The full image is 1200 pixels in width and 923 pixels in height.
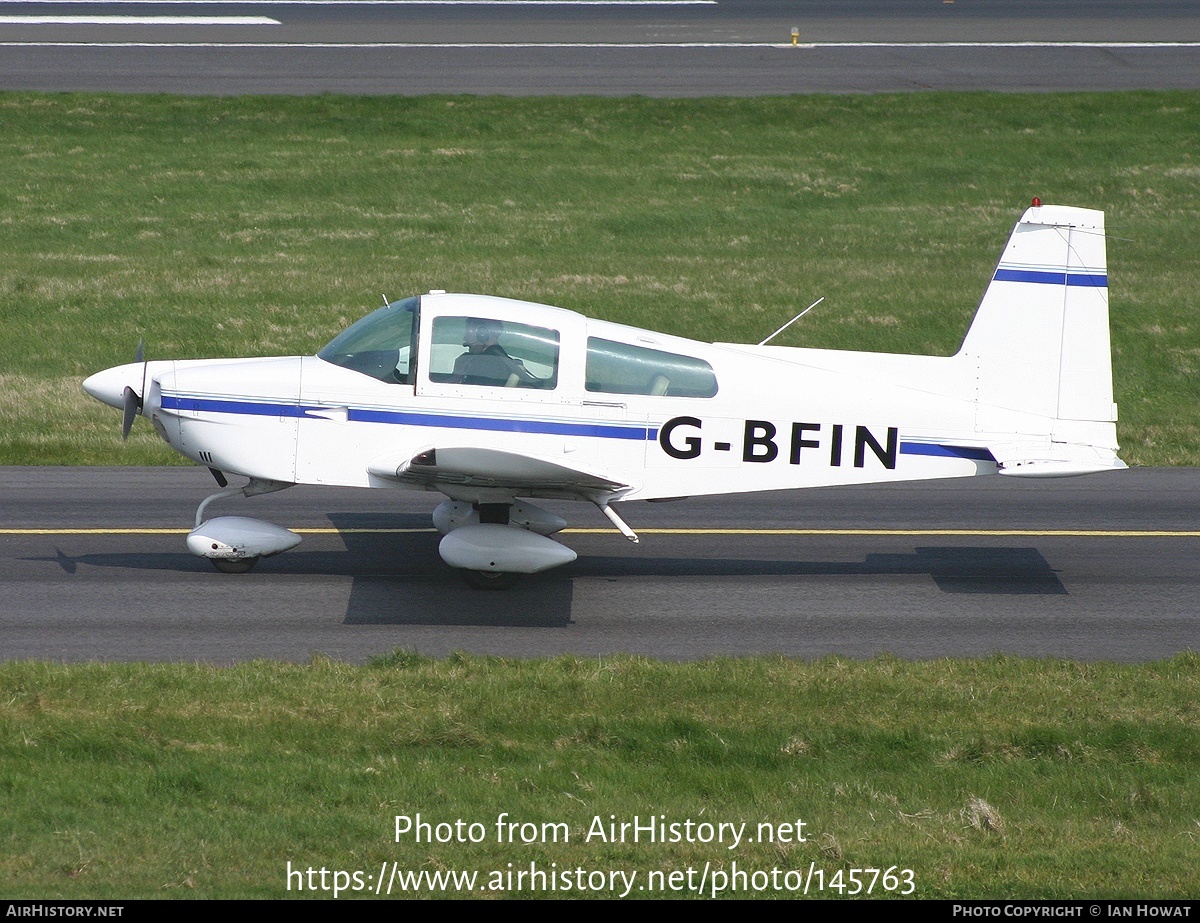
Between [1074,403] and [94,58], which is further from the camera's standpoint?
[94,58]

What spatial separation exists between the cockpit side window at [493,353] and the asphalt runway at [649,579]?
173cm

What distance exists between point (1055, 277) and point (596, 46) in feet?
83.8

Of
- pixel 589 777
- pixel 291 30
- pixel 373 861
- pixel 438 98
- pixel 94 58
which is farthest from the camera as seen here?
pixel 291 30

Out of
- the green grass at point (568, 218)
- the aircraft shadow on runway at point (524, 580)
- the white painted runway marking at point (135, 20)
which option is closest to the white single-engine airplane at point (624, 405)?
the aircraft shadow on runway at point (524, 580)

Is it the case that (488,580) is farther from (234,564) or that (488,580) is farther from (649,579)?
(234,564)

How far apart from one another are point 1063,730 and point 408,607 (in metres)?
4.84

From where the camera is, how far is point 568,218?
25078 millimetres

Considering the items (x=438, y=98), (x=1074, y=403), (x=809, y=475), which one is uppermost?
(x=438, y=98)

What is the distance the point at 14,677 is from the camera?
8.56 metres

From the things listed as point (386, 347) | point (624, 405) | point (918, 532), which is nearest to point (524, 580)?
point (624, 405)

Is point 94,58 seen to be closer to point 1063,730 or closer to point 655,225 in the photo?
point 655,225

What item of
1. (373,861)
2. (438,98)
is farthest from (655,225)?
(373,861)

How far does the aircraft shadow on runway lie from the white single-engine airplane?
0.39 m

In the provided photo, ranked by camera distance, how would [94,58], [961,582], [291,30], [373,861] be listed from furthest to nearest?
[291,30] < [94,58] < [961,582] < [373,861]
